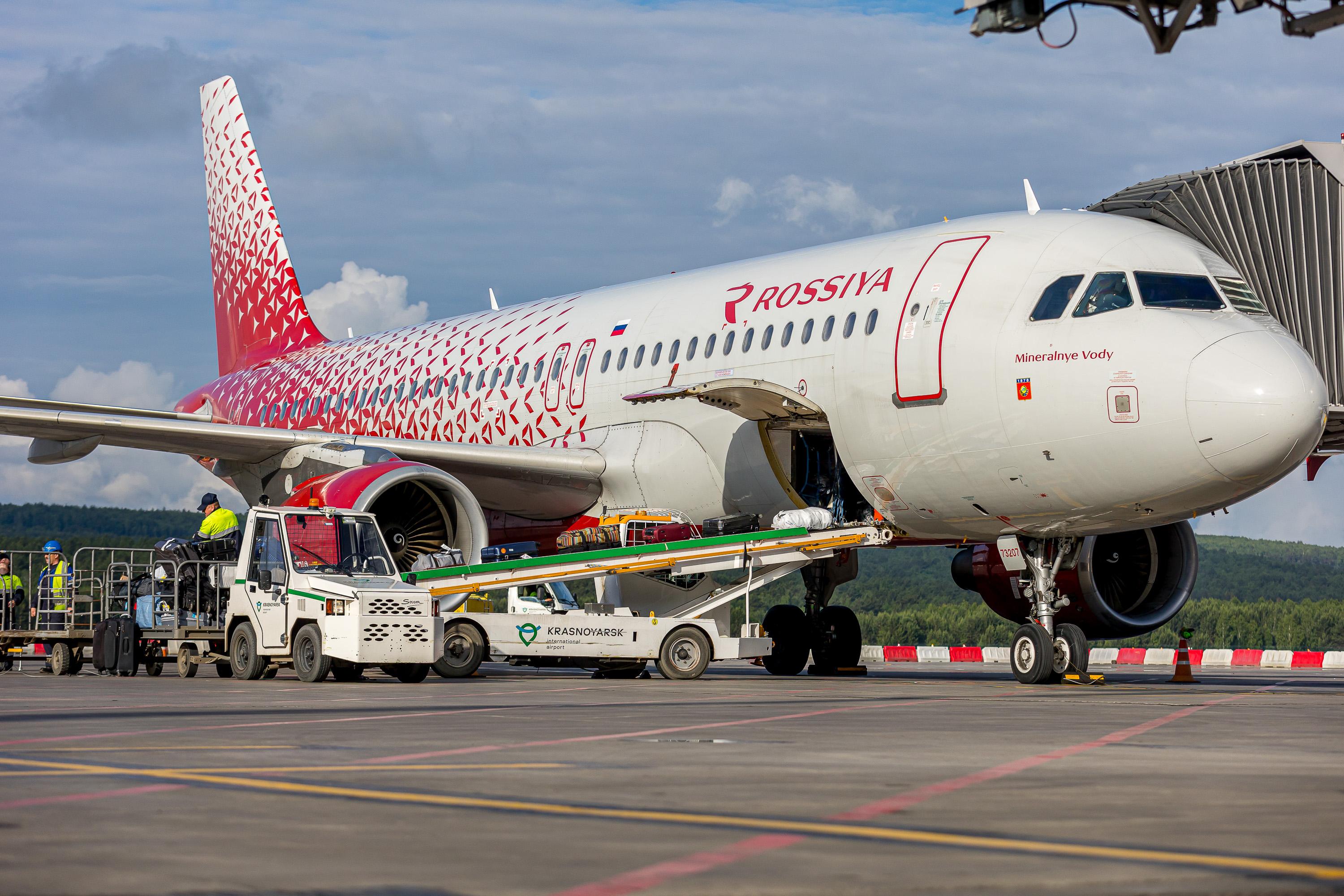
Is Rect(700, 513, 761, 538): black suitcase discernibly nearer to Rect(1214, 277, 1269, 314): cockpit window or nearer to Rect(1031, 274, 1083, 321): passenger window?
Rect(1031, 274, 1083, 321): passenger window

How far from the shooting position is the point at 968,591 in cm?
3397

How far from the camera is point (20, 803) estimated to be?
5348mm

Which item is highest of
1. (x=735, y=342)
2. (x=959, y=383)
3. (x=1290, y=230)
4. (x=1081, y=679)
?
(x=1290, y=230)

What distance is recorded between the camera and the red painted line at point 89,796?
17.5 feet

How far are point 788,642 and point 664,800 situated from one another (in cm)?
1440

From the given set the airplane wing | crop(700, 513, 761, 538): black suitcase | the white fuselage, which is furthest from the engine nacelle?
the airplane wing

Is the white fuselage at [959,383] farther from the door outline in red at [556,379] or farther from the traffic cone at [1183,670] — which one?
the traffic cone at [1183,670]

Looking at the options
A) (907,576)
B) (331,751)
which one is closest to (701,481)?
(331,751)

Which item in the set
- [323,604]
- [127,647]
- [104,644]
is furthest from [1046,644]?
[104,644]

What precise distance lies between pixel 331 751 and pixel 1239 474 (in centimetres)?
885

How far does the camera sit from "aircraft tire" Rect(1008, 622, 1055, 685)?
14453 millimetres

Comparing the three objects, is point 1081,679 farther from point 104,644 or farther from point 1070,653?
point 104,644

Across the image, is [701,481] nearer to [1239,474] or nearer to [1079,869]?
[1239,474]

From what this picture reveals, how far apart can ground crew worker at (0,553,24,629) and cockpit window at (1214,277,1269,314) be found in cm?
1588
